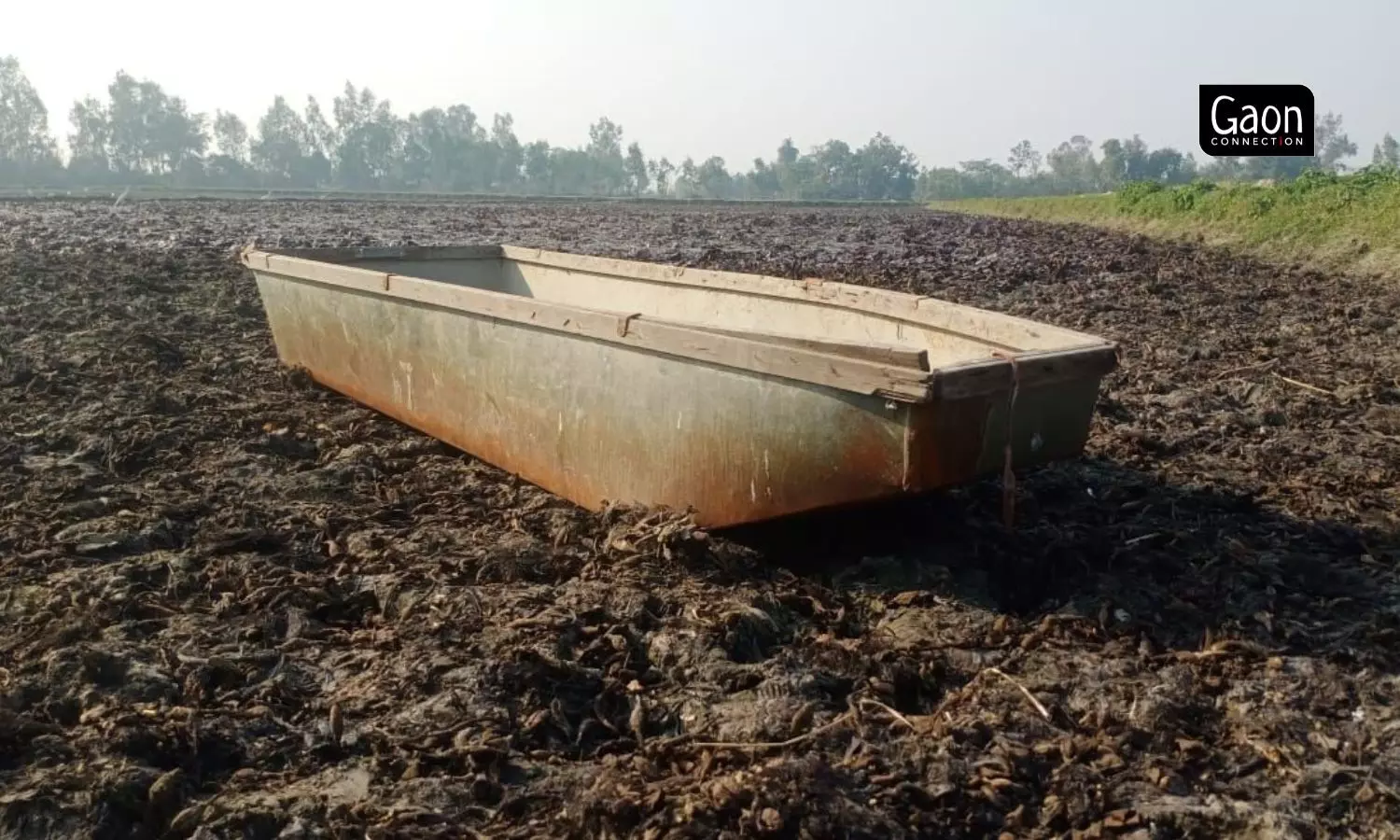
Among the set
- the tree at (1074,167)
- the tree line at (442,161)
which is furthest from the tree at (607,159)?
the tree at (1074,167)

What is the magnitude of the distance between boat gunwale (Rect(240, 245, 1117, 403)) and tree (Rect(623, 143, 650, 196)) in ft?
393

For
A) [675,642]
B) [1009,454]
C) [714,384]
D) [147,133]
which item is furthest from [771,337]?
[147,133]

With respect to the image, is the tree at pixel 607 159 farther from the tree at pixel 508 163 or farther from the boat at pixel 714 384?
the boat at pixel 714 384

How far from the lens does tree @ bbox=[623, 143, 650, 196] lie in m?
124

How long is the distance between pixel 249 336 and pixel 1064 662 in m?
7.40

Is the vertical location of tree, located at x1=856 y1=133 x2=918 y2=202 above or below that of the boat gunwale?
above

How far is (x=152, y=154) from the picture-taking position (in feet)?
287

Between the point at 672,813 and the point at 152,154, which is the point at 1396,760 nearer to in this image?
the point at 672,813

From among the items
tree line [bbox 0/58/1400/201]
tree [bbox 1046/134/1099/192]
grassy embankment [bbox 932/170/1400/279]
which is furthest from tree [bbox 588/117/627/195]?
grassy embankment [bbox 932/170/1400/279]

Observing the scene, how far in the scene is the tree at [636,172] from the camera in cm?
12381

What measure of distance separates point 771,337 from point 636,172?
409ft

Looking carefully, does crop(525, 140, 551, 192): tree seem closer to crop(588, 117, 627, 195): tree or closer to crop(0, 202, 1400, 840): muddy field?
crop(588, 117, 627, 195): tree

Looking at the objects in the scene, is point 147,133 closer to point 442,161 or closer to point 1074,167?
point 442,161

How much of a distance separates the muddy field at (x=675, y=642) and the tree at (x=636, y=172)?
120590 millimetres
